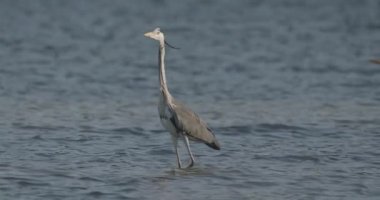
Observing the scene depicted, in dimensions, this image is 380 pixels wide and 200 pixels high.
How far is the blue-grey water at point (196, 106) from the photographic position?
37.9 ft

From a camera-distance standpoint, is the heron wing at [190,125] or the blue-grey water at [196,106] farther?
the heron wing at [190,125]

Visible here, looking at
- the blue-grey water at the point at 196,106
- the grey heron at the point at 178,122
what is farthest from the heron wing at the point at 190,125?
the blue-grey water at the point at 196,106

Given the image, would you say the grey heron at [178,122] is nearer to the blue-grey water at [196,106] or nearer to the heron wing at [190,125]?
the heron wing at [190,125]

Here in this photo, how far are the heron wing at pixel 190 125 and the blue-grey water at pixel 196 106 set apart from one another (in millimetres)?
324

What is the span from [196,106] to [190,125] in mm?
4731

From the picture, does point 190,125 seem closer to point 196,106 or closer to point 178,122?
point 178,122

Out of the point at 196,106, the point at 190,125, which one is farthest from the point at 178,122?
the point at 196,106

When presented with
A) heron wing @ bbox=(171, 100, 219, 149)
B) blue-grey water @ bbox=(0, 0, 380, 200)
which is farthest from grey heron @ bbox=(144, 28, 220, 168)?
blue-grey water @ bbox=(0, 0, 380, 200)

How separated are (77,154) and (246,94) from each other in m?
5.73

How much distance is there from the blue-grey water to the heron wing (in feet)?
1.06

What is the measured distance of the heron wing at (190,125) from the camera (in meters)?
12.2

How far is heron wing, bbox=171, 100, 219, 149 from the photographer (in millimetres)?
12180

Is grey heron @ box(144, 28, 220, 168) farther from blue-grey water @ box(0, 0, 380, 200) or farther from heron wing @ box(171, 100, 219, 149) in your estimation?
blue-grey water @ box(0, 0, 380, 200)

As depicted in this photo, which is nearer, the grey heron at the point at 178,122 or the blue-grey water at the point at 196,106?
the blue-grey water at the point at 196,106
